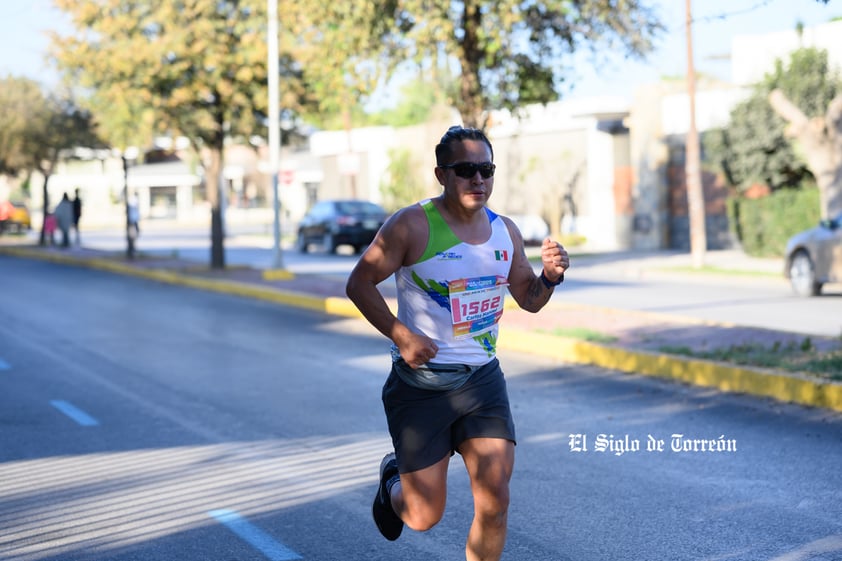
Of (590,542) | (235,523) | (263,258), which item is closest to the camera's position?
(590,542)

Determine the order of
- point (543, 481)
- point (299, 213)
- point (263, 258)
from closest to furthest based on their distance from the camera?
point (543, 481)
point (263, 258)
point (299, 213)

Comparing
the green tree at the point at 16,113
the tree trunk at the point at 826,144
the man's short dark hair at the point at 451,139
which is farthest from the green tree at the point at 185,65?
the man's short dark hair at the point at 451,139

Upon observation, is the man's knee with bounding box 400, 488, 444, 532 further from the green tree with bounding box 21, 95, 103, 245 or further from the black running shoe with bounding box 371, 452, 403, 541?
the green tree with bounding box 21, 95, 103, 245

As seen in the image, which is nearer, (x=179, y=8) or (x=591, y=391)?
(x=591, y=391)

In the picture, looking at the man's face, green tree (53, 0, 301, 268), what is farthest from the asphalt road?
green tree (53, 0, 301, 268)

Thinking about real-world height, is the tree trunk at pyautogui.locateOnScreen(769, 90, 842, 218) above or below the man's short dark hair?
above

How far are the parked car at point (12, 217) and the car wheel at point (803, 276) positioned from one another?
139 feet

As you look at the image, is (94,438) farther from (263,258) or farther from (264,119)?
(263,258)

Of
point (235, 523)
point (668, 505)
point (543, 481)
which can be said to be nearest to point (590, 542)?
point (668, 505)

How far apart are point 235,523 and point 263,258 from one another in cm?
2738

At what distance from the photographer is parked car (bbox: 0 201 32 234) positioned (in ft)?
181

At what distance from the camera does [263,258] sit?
110 feet

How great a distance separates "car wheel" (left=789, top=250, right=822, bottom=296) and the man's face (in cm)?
1519

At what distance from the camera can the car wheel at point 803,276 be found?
19.1 meters
